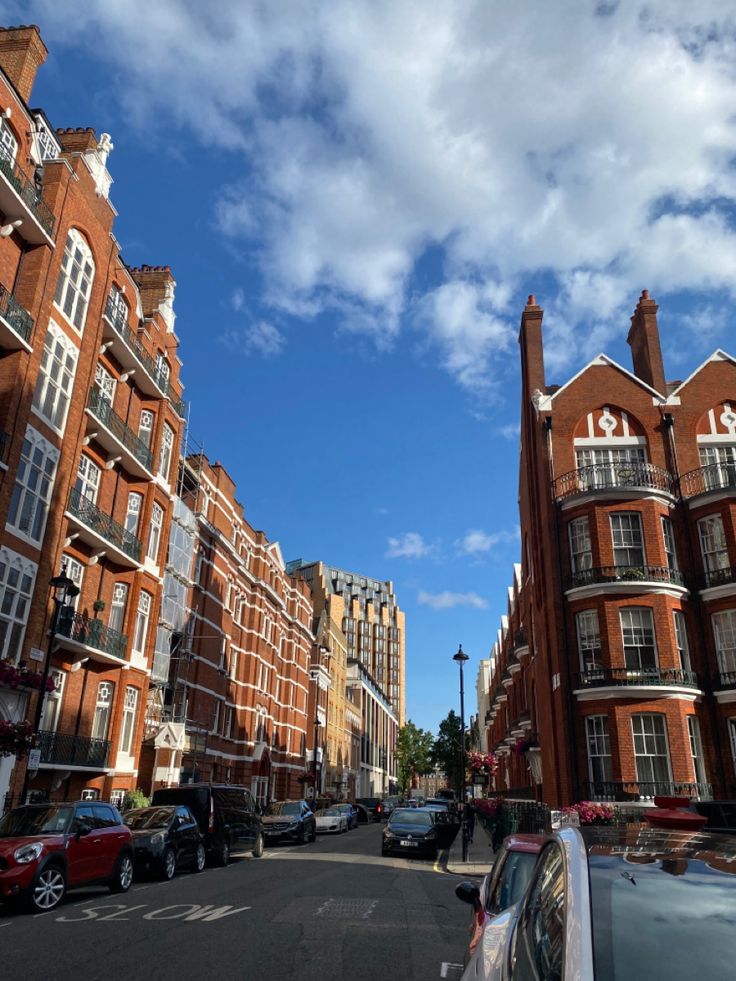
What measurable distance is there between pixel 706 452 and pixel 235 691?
27.8 metres

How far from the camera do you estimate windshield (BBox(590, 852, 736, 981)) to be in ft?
8.20

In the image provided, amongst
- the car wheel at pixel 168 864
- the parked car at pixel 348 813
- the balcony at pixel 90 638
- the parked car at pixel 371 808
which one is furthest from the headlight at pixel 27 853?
the parked car at pixel 371 808

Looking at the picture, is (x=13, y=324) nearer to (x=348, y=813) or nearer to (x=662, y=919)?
(x=662, y=919)

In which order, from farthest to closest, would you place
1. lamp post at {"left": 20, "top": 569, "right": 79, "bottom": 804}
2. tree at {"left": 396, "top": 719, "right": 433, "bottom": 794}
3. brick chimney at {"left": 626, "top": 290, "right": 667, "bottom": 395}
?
1. tree at {"left": 396, "top": 719, "right": 433, "bottom": 794}
2. brick chimney at {"left": 626, "top": 290, "right": 667, "bottom": 395}
3. lamp post at {"left": 20, "top": 569, "right": 79, "bottom": 804}

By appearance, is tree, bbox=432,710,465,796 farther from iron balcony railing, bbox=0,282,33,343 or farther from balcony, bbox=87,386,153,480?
iron balcony railing, bbox=0,282,33,343

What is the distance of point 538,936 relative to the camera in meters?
3.22

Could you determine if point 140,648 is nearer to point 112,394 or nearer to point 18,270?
point 112,394

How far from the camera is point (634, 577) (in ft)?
87.8

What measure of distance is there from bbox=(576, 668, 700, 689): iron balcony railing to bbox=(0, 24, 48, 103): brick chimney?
26.1 meters

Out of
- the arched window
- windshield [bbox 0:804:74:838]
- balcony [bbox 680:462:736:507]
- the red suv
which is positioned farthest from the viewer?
balcony [bbox 680:462:736:507]

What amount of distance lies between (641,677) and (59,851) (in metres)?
19.5

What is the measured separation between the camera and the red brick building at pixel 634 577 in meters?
25.2

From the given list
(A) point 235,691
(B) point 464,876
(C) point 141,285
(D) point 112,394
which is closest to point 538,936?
(B) point 464,876

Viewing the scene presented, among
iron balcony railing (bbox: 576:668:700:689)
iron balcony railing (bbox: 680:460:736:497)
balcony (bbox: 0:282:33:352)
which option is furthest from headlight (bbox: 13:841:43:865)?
iron balcony railing (bbox: 680:460:736:497)
